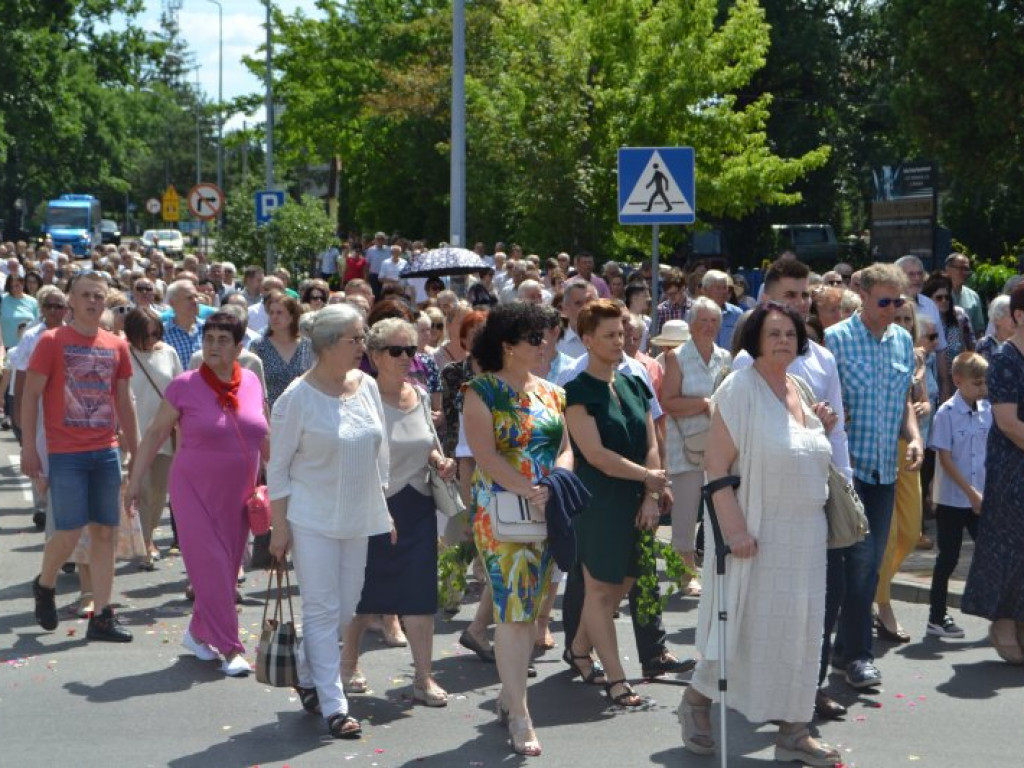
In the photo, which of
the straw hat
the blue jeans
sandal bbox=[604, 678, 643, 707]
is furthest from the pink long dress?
the blue jeans

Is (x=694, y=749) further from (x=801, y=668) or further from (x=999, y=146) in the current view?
(x=999, y=146)

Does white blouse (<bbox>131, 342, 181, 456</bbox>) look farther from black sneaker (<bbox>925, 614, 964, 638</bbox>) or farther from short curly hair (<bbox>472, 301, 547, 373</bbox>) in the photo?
black sneaker (<bbox>925, 614, 964, 638</bbox>)

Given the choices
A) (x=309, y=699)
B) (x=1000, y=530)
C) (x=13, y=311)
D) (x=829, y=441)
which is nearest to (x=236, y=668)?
(x=309, y=699)

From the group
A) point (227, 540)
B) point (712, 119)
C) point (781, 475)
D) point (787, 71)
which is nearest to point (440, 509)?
point (227, 540)

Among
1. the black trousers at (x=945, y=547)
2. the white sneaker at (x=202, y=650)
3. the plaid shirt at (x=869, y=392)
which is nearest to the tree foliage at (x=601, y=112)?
the black trousers at (x=945, y=547)

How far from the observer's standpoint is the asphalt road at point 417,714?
7.10 meters

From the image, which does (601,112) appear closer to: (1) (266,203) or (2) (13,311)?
(1) (266,203)

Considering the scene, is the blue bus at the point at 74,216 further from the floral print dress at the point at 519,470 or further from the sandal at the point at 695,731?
the sandal at the point at 695,731

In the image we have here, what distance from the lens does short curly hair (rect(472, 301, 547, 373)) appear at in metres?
7.17

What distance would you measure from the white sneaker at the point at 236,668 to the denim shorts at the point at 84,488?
1.27 metres

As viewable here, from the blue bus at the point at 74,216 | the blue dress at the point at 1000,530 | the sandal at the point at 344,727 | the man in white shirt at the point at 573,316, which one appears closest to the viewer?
the sandal at the point at 344,727

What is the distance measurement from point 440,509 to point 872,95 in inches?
1639

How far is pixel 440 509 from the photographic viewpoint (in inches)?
323

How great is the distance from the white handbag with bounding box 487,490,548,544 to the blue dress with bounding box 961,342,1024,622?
2.84 meters
